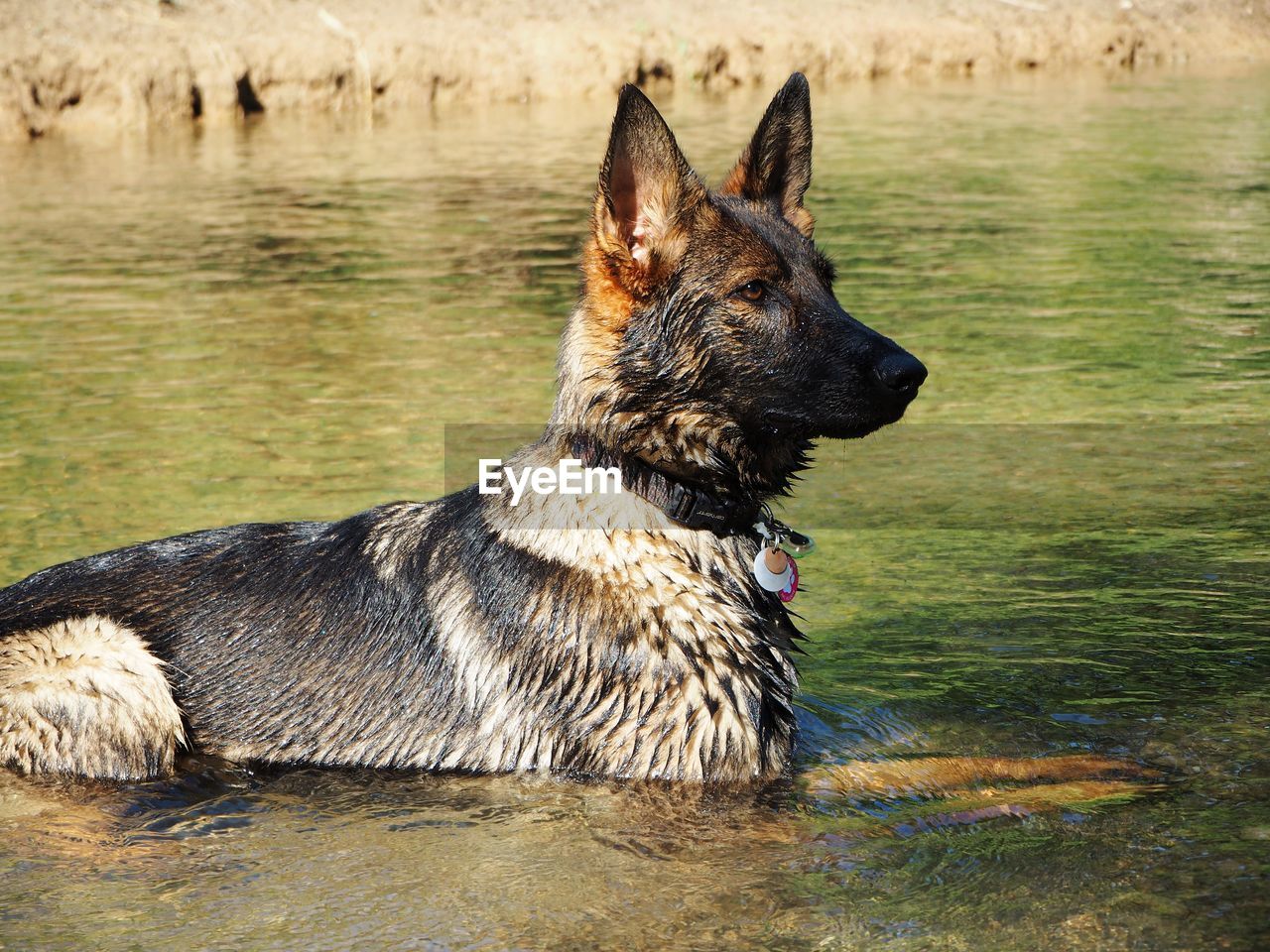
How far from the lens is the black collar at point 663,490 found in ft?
15.7

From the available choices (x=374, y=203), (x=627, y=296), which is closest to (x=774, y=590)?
(x=627, y=296)

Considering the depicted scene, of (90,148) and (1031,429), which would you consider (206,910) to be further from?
(90,148)

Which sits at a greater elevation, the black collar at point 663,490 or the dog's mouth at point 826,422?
the dog's mouth at point 826,422

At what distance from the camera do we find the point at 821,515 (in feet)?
25.6

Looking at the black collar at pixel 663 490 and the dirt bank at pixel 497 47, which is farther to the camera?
the dirt bank at pixel 497 47

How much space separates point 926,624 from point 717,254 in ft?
7.20

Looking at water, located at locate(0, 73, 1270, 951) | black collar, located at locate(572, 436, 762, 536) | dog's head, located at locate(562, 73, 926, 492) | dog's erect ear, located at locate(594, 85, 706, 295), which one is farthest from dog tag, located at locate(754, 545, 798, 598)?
dog's erect ear, located at locate(594, 85, 706, 295)

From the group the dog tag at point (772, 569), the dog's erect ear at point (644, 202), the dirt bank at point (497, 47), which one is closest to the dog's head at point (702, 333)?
the dog's erect ear at point (644, 202)

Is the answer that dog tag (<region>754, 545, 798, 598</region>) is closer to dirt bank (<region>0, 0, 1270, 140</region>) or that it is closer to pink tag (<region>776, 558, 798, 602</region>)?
pink tag (<region>776, 558, 798, 602</region>)

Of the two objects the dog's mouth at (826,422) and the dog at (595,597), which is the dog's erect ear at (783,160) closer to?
the dog at (595,597)

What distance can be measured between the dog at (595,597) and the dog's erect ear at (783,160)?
2cm

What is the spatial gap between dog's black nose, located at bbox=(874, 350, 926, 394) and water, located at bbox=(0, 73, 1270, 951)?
1296mm

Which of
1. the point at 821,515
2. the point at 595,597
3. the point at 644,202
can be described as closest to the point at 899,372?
the point at 644,202

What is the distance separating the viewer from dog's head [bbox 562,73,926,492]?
4715 millimetres
